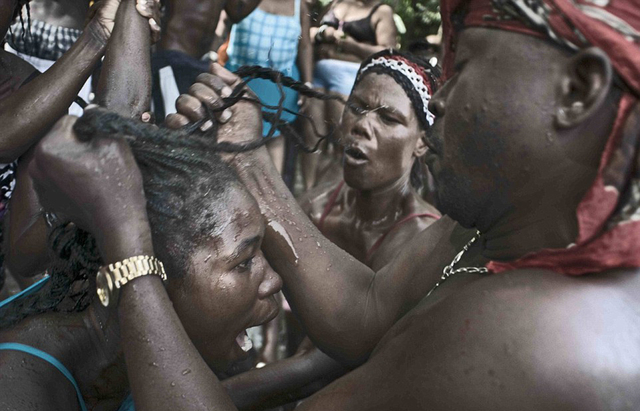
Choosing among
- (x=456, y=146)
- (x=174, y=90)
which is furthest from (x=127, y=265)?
(x=174, y=90)

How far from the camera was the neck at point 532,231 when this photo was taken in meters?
1.40

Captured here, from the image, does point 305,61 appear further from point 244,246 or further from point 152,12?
point 244,246

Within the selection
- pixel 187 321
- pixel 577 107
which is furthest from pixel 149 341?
pixel 577 107

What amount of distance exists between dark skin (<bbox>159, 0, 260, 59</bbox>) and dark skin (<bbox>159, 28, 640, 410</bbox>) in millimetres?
3078

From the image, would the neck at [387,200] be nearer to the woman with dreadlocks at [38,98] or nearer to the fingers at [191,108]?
the woman with dreadlocks at [38,98]

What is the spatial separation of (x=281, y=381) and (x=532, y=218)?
122cm

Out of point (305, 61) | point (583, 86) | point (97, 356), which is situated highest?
point (583, 86)

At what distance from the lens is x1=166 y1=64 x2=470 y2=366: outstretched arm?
2.01m

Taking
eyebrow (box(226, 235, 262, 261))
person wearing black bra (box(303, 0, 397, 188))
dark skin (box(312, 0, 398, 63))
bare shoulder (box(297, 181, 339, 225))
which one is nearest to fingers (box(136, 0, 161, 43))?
eyebrow (box(226, 235, 262, 261))

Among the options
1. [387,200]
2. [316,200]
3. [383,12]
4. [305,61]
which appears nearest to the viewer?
[387,200]

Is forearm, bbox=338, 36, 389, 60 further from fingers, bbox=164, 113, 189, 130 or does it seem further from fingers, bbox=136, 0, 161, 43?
fingers, bbox=164, 113, 189, 130

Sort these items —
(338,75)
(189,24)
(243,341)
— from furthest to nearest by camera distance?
(338,75) → (189,24) → (243,341)

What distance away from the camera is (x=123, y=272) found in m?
1.46

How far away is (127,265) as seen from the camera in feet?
4.78
